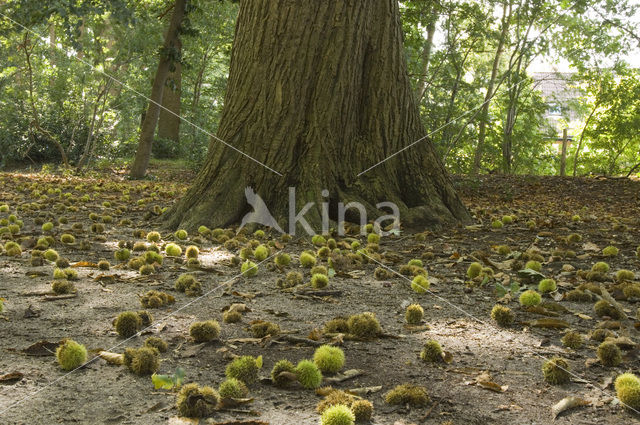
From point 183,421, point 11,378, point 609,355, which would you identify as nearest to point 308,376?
point 183,421

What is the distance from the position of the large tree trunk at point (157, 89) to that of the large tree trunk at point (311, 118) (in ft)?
18.8

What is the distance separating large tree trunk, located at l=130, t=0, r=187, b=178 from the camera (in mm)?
11539

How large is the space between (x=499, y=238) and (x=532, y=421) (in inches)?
143

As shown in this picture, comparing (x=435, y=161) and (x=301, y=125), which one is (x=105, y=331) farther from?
(x=435, y=161)

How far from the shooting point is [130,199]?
8297 mm

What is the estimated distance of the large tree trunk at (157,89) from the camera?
1154 centimetres

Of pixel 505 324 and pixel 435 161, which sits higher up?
pixel 435 161

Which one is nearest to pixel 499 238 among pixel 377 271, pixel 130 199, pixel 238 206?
pixel 377 271

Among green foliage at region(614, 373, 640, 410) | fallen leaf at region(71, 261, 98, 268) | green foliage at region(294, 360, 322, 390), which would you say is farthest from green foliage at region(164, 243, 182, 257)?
green foliage at region(614, 373, 640, 410)

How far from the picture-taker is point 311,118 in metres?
5.53

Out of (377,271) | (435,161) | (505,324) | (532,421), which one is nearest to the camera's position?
(532,421)

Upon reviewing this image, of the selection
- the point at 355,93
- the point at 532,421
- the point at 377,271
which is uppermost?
the point at 355,93

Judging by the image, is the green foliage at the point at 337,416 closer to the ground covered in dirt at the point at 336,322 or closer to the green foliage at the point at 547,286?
the ground covered in dirt at the point at 336,322

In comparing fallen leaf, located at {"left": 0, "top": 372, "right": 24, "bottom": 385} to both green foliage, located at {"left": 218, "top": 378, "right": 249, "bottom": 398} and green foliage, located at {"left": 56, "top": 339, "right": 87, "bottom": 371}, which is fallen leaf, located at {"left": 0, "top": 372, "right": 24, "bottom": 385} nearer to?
green foliage, located at {"left": 56, "top": 339, "right": 87, "bottom": 371}
